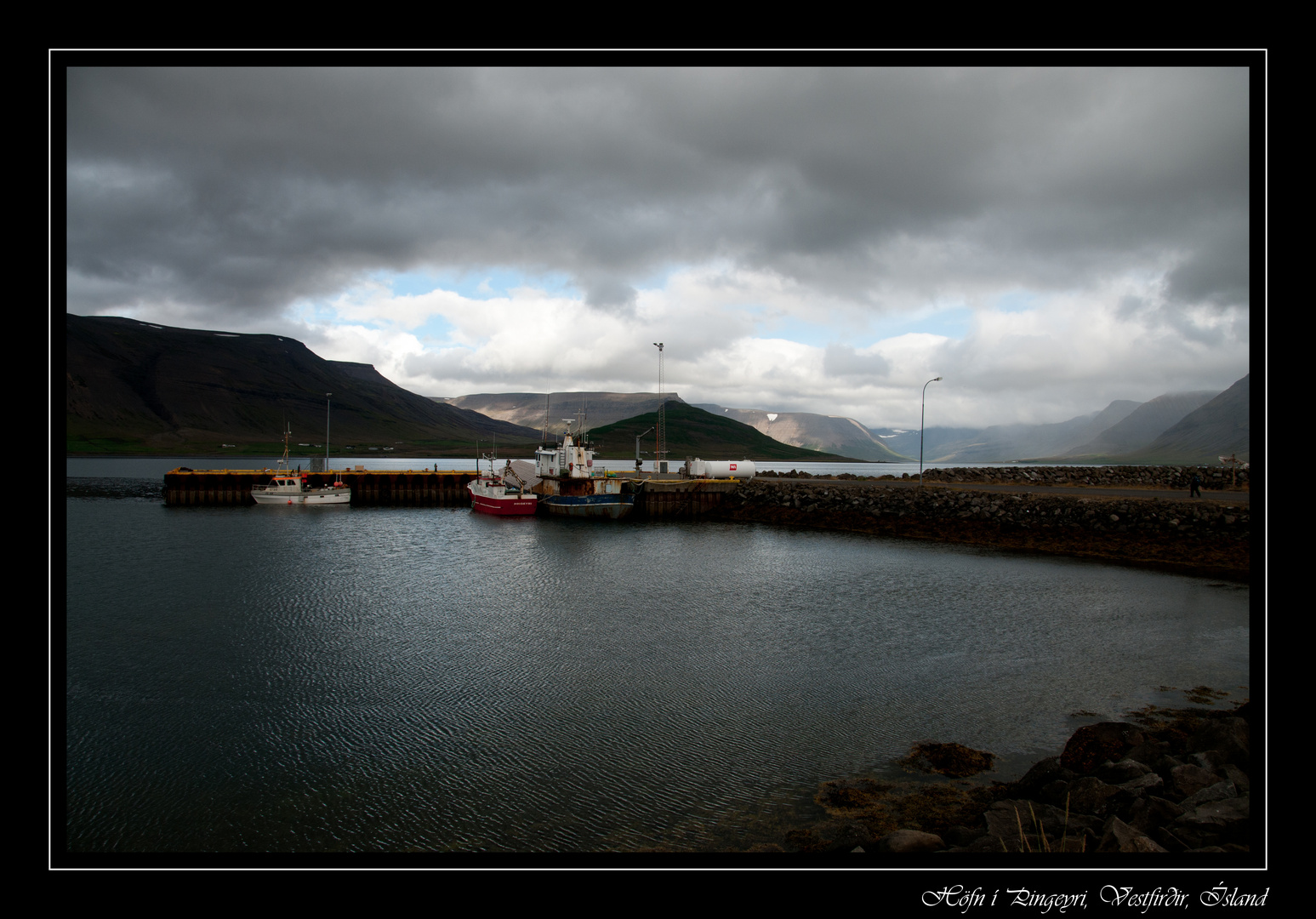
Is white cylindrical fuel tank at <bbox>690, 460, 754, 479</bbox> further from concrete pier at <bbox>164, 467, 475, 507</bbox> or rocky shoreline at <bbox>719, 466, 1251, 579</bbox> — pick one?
concrete pier at <bbox>164, 467, 475, 507</bbox>

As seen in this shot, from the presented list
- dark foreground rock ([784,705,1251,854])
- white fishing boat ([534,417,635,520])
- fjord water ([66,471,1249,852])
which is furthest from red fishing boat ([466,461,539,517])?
dark foreground rock ([784,705,1251,854])

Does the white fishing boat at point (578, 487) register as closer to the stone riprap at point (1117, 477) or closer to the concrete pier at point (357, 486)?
the concrete pier at point (357, 486)

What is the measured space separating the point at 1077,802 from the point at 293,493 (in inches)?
2662

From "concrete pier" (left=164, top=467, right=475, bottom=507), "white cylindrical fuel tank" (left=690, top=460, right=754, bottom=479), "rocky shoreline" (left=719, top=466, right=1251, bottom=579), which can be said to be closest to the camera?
"rocky shoreline" (left=719, top=466, right=1251, bottom=579)

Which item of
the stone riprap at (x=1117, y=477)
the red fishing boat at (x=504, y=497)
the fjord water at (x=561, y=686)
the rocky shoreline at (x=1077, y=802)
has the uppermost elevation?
the stone riprap at (x=1117, y=477)

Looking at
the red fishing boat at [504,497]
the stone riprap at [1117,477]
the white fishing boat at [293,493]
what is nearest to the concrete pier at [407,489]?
the white fishing boat at [293,493]

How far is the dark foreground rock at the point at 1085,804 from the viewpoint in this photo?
612 centimetres

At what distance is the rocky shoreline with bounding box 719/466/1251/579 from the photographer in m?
27.7

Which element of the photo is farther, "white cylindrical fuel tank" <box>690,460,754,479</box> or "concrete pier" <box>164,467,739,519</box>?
"white cylindrical fuel tank" <box>690,460,754,479</box>

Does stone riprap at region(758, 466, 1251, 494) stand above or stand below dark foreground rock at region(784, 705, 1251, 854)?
above

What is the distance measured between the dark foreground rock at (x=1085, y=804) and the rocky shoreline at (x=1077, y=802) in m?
0.01

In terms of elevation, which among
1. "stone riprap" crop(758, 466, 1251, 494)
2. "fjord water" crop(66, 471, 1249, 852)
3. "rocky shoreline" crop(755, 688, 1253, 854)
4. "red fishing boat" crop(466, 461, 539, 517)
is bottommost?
"fjord water" crop(66, 471, 1249, 852)

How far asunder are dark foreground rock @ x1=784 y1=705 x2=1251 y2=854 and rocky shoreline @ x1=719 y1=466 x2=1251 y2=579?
14.3 m
